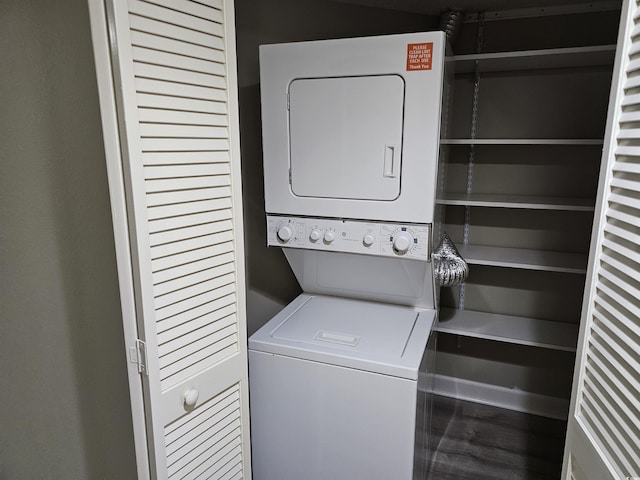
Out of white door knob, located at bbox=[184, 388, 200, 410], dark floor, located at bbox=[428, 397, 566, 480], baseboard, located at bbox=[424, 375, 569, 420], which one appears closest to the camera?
white door knob, located at bbox=[184, 388, 200, 410]

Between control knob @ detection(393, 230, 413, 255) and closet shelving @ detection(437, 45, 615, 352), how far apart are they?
52 cm

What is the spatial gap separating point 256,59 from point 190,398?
1510mm

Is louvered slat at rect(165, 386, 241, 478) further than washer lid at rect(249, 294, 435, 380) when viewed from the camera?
No

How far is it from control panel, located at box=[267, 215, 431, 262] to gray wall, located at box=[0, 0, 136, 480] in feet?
2.59

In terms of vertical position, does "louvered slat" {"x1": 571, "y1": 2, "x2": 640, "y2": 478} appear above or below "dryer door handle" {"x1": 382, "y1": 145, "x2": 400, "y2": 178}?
below

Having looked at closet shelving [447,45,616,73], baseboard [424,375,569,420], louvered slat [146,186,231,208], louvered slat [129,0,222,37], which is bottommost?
baseboard [424,375,569,420]

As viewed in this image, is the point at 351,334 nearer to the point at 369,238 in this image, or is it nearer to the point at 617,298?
the point at 369,238

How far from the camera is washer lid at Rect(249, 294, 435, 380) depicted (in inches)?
66.8

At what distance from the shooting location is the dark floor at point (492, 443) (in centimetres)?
231

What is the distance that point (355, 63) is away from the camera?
1.65 metres

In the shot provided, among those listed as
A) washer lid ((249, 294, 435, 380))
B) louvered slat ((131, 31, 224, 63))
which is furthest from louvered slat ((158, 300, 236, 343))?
louvered slat ((131, 31, 224, 63))

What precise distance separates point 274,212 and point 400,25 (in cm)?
135

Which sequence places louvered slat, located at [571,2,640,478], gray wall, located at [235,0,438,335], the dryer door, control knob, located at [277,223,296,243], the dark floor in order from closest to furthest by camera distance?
louvered slat, located at [571,2,640,478]
the dryer door
control knob, located at [277,223,296,243]
gray wall, located at [235,0,438,335]
the dark floor

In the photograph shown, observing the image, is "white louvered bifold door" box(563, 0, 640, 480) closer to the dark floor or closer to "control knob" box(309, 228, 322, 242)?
"control knob" box(309, 228, 322, 242)
